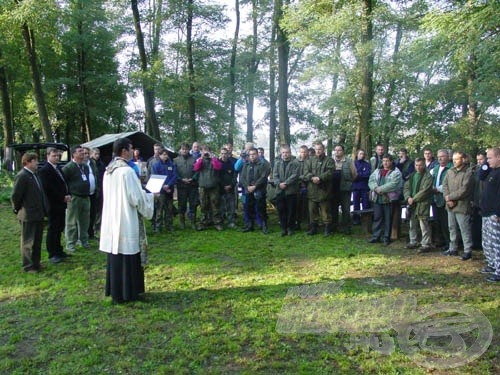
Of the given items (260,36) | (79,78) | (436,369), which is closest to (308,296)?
(436,369)

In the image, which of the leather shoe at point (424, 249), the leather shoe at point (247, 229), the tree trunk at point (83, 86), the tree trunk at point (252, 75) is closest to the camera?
the leather shoe at point (424, 249)

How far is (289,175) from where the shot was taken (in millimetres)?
9008

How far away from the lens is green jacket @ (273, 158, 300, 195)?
8.94 metres

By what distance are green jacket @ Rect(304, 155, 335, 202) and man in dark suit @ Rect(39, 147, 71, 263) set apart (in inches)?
188

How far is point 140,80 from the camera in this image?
56.7 feet

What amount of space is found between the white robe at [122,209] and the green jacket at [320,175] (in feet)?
15.5

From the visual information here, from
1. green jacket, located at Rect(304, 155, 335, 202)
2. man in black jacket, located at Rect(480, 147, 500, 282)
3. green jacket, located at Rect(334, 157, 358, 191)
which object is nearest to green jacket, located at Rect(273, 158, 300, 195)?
green jacket, located at Rect(304, 155, 335, 202)

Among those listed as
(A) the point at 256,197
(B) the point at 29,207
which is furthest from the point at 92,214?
(A) the point at 256,197

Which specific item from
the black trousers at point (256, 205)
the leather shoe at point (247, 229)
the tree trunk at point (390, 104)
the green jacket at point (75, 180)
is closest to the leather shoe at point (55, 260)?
the green jacket at point (75, 180)

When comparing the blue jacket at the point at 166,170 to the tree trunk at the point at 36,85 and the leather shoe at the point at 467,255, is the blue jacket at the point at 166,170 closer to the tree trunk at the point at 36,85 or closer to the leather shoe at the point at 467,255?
the leather shoe at the point at 467,255

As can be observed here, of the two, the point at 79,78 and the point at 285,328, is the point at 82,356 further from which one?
the point at 79,78

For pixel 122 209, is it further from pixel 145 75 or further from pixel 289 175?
pixel 145 75

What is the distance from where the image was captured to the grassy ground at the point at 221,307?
3596 millimetres

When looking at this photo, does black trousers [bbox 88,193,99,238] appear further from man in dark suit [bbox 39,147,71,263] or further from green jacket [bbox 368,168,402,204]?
green jacket [bbox 368,168,402,204]
